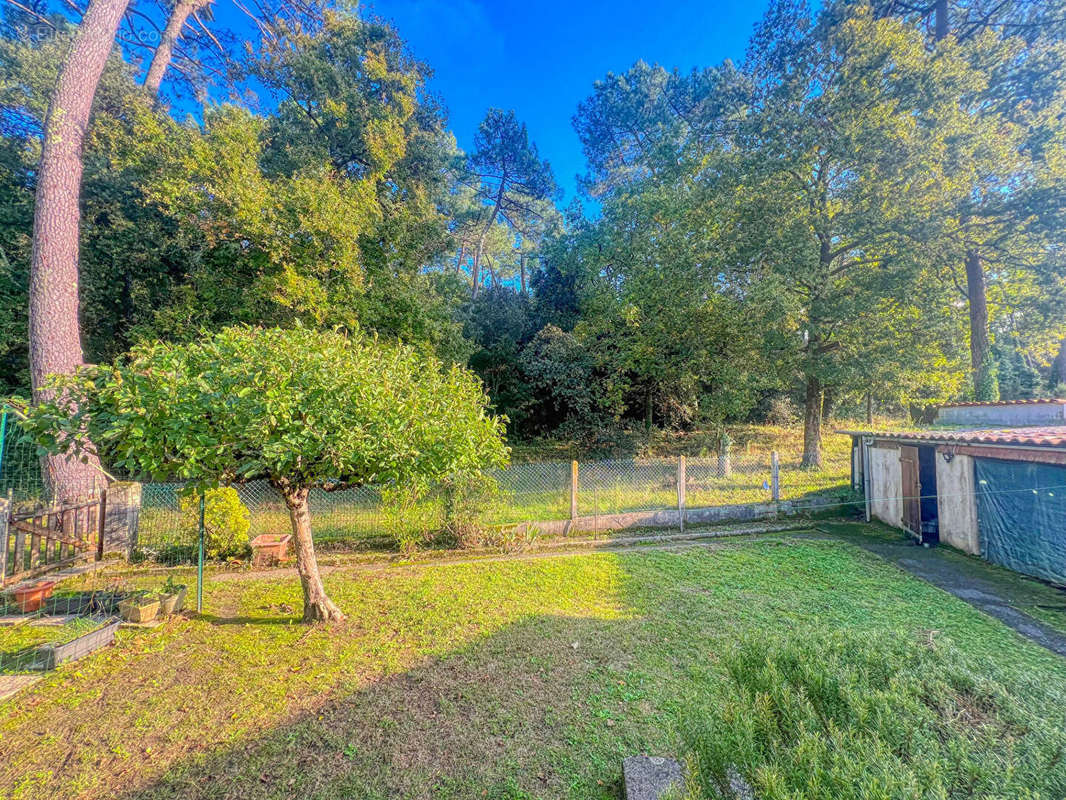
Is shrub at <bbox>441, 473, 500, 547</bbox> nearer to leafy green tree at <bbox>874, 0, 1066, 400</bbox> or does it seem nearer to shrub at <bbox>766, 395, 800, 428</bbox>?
leafy green tree at <bbox>874, 0, 1066, 400</bbox>

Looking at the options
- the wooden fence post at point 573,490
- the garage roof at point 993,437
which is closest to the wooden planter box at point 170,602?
the wooden fence post at point 573,490

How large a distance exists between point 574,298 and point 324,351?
14181mm

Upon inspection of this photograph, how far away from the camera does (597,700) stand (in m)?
3.02

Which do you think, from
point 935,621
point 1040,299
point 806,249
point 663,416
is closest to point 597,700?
point 935,621

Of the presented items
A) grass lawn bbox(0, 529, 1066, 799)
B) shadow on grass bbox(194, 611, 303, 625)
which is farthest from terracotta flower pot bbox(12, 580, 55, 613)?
shadow on grass bbox(194, 611, 303, 625)

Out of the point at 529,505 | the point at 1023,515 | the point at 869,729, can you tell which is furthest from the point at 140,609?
the point at 1023,515

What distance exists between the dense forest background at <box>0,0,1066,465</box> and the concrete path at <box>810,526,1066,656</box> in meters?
4.76

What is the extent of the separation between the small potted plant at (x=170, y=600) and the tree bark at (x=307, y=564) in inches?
58.7

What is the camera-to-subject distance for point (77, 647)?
3.62 meters

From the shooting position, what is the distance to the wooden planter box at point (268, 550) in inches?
236

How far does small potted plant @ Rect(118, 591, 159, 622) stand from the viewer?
4113 millimetres

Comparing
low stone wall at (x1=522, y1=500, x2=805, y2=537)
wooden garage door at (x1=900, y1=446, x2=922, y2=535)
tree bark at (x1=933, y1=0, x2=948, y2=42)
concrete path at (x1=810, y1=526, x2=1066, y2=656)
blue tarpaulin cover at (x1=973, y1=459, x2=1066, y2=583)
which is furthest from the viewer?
tree bark at (x1=933, y1=0, x2=948, y2=42)

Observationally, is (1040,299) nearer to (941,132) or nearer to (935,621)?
(941,132)

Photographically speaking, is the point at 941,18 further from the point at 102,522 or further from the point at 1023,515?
the point at 102,522
